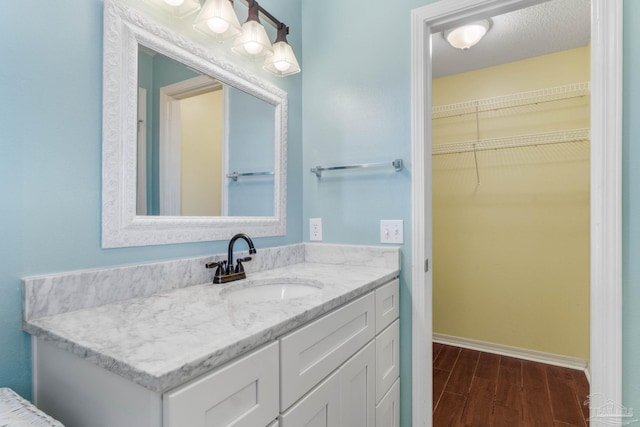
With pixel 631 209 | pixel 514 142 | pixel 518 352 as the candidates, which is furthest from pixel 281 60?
pixel 518 352

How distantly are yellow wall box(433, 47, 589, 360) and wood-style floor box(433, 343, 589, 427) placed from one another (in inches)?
8.6

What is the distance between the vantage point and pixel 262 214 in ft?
5.01

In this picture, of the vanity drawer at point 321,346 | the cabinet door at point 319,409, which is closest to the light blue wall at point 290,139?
the vanity drawer at point 321,346

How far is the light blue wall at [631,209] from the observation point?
1.07 metres

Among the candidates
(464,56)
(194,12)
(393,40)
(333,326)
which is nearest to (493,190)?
(464,56)

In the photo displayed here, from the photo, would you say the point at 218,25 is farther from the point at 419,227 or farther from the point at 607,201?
the point at 607,201

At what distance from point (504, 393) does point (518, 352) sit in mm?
652

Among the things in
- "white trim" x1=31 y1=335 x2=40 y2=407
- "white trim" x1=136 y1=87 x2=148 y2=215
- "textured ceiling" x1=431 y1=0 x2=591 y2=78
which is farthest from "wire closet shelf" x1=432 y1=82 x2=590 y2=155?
"white trim" x1=31 y1=335 x2=40 y2=407

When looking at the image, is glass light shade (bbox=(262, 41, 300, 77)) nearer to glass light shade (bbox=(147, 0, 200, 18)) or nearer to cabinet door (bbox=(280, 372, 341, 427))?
glass light shade (bbox=(147, 0, 200, 18))

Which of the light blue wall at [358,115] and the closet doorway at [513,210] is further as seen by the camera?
the closet doorway at [513,210]

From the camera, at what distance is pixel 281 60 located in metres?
1.48

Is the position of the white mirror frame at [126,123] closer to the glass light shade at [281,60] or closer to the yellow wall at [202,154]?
the yellow wall at [202,154]

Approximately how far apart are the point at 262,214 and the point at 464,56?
84.8 inches

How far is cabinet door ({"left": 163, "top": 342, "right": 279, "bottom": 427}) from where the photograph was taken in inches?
20.8
